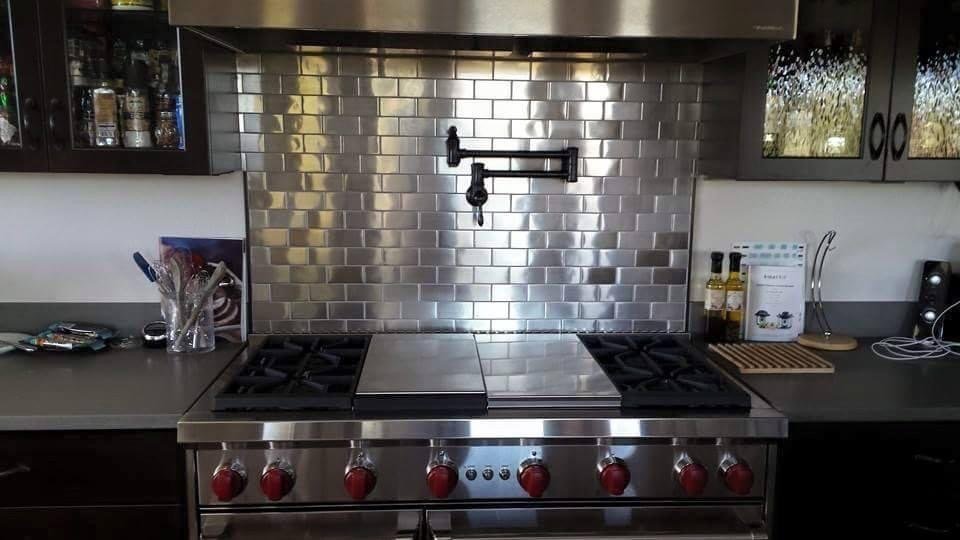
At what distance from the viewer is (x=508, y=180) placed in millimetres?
2213

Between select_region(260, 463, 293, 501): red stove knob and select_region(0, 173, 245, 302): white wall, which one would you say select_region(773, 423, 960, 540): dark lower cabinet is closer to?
select_region(260, 463, 293, 501): red stove knob

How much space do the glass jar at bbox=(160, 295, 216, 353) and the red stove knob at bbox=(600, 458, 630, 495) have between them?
116 centimetres

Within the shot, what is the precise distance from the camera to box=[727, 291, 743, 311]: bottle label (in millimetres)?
2211

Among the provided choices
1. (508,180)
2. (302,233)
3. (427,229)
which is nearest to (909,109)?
Answer: (508,180)

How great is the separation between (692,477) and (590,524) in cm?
25

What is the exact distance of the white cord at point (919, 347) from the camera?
213cm

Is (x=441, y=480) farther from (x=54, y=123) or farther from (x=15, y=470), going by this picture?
(x=54, y=123)

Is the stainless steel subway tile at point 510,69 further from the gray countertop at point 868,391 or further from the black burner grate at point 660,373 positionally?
the gray countertop at point 868,391

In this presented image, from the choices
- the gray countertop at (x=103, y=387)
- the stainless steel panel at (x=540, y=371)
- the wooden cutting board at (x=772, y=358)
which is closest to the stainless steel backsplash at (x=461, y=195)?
the stainless steel panel at (x=540, y=371)

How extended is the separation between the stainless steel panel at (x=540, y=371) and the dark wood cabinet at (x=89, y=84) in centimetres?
89

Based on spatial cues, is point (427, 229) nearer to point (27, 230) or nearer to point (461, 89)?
point (461, 89)

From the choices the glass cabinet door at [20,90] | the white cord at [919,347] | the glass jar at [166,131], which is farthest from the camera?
the white cord at [919,347]

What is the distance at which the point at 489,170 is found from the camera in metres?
2.18

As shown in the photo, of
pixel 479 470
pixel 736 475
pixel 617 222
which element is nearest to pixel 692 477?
pixel 736 475
